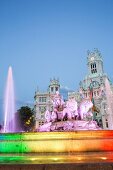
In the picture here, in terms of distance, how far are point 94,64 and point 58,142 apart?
91292 millimetres

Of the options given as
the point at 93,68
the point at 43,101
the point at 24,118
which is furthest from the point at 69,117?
the point at 93,68

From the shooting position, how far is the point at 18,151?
10711 mm

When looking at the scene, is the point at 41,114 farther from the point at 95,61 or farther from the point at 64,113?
the point at 64,113

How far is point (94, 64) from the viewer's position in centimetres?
9925

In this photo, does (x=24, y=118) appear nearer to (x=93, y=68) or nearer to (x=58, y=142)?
(x=93, y=68)

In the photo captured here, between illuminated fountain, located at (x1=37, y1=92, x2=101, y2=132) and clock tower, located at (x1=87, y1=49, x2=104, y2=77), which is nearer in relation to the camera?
illuminated fountain, located at (x1=37, y1=92, x2=101, y2=132)

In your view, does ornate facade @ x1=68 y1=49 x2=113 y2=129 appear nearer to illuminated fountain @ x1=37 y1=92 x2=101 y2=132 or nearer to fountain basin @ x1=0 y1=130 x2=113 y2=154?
illuminated fountain @ x1=37 y1=92 x2=101 y2=132

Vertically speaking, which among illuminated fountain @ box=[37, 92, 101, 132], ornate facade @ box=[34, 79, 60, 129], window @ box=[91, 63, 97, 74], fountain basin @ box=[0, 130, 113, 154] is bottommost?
fountain basin @ box=[0, 130, 113, 154]

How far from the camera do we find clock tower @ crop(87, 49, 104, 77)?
9671cm

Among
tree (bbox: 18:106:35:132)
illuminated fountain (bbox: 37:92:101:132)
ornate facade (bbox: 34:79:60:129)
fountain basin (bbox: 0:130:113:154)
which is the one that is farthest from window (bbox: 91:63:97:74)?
fountain basin (bbox: 0:130:113:154)

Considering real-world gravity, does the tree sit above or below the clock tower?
below

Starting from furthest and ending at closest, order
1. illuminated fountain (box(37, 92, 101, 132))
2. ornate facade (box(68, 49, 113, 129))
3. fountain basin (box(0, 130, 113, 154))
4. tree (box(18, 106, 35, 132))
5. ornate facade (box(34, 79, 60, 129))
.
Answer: ornate facade (box(34, 79, 60, 129)) → ornate facade (box(68, 49, 113, 129)) → tree (box(18, 106, 35, 132)) → illuminated fountain (box(37, 92, 101, 132)) → fountain basin (box(0, 130, 113, 154))

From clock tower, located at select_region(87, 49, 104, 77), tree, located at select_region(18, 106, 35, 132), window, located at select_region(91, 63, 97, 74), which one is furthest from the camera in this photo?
window, located at select_region(91, 63, 97, 74)

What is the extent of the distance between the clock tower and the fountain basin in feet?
281
